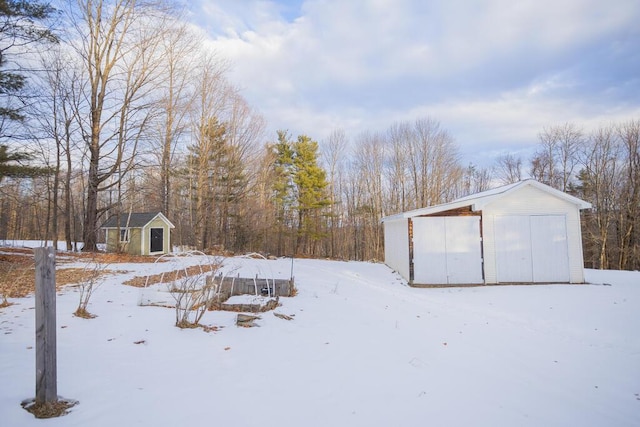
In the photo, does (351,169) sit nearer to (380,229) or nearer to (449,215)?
(380,229)

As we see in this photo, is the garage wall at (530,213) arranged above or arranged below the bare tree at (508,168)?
below

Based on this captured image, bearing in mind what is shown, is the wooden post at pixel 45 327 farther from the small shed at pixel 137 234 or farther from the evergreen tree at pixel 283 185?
the evergreen tree at pixel 283 185

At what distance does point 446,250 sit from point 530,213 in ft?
9.40

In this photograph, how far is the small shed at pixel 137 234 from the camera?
698 inches

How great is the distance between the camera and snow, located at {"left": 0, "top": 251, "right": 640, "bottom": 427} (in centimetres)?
285

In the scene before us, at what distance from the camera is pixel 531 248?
10.6m

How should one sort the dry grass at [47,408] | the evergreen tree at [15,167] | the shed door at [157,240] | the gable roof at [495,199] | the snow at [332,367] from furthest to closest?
the shed door at [157,240] → the evergreen tree at [15,167] → the gable roof at [495,199] → the snow at [332,367] → the dry grass at [47,408]

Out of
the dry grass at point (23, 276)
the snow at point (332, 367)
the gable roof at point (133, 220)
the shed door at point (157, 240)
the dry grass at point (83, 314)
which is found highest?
the gable roof at point (133, 220)

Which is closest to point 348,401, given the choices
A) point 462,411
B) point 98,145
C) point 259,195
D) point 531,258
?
point 462,411

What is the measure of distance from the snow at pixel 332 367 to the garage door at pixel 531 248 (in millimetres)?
3553

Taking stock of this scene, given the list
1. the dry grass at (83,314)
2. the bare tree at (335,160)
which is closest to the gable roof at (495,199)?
the dry grass at (83,314)

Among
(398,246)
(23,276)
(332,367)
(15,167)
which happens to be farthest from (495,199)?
(15,167)

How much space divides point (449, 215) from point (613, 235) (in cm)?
1820

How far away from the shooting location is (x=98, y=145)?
16.9 meters
